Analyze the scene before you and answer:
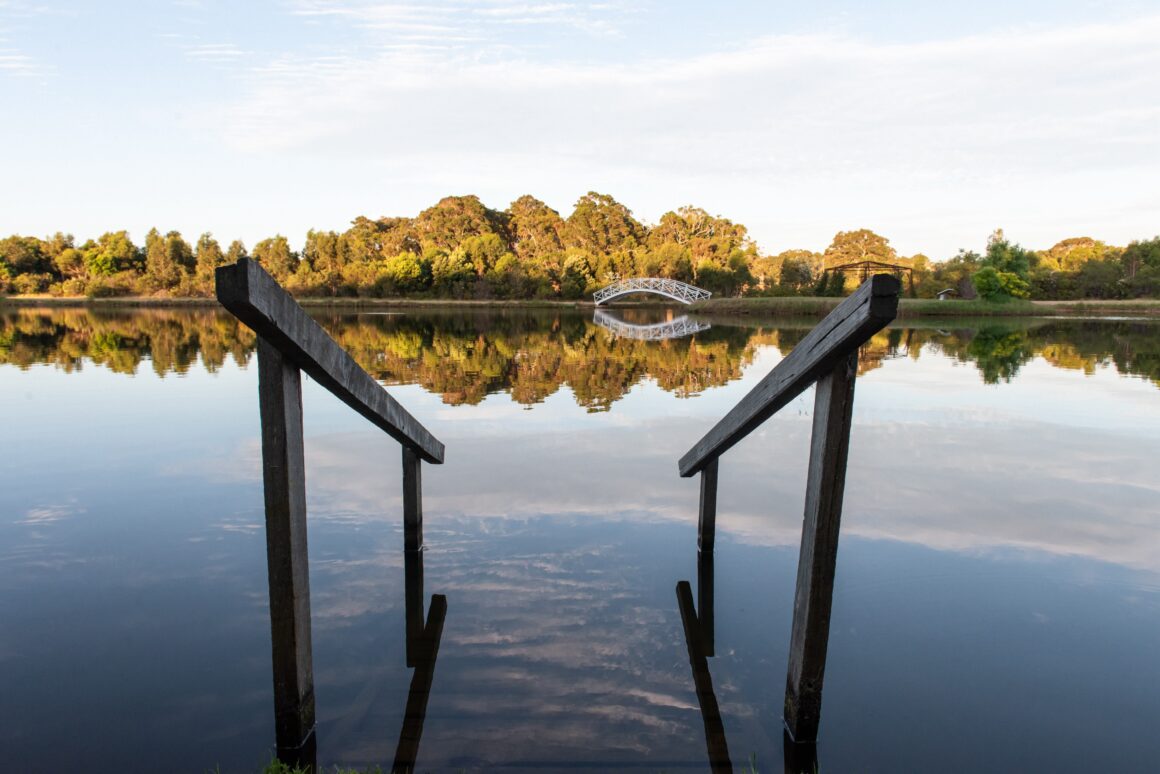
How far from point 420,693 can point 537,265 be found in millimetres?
61553

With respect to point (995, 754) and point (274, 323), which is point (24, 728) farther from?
point (995, 754)

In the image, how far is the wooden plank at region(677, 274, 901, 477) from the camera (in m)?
2.31

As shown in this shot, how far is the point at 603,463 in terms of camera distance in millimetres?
8477

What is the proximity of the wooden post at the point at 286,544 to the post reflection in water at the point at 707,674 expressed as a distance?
184 cm

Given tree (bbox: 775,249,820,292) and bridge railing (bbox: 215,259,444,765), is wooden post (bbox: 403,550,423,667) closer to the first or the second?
bridge railing (bbox: 215,259,444,765)

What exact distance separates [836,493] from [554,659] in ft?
6.31

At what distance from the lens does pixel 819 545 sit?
9.83ft

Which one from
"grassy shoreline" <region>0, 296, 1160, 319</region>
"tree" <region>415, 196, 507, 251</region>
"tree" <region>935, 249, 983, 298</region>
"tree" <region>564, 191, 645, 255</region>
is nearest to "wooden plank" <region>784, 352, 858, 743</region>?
"grassy shoreline" <region>0, 296, 1160, 319</region>

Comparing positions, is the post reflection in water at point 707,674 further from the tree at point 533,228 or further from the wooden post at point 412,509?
the tree at point 533,228

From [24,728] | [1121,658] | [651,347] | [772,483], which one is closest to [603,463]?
[772,483]

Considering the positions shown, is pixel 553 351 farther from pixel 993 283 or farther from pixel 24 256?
pixel 24 256

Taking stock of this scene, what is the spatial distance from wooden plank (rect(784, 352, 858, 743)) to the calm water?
0.91 feet

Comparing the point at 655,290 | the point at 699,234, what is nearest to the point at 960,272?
the point at 655,290

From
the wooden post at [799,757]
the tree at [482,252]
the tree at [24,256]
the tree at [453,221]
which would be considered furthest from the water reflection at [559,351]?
the tree at [453,221]
